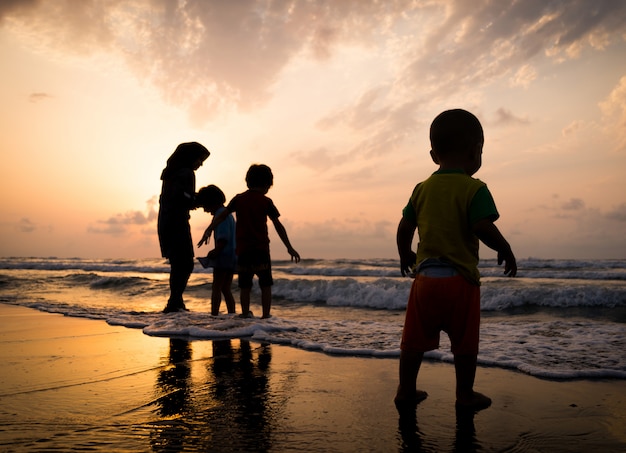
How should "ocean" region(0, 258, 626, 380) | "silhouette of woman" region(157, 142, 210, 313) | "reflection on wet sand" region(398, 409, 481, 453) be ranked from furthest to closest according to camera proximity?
"silhouette of woman" region(157, 142, 210, 313) < "ocean" region(0, 258, 626, 380) < "reflection on wet sand" region(398, 409, 481, 453)

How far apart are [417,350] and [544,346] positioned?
2.46 meters

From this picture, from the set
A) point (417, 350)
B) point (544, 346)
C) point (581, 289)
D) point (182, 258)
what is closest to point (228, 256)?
point (182, 258)

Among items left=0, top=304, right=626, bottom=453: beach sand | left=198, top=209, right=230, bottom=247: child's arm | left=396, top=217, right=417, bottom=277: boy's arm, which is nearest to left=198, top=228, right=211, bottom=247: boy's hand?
left=198, top=209, right=230, bottom=247: child's arm

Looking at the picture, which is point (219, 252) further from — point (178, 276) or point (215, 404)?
point (215, 404)

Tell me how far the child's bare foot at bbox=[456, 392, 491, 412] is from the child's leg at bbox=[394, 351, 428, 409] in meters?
0.21

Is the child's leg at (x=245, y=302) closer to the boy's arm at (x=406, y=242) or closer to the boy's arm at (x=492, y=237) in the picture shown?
the boy's arm at (x=406, y=242)

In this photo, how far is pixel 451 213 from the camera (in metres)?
2.51

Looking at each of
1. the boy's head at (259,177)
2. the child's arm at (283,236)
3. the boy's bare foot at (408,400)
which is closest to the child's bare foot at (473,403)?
the boy's bare foot at (408,400)

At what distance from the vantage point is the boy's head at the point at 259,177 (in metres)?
6.36

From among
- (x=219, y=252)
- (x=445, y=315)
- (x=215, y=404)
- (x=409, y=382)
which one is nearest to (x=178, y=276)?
(x=219, y=252)

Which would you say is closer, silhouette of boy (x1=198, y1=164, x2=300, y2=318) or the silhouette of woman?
silhouette of boy (x1=198, y1=164, x2=300, y2=318)

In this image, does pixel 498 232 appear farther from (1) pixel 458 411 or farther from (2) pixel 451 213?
(1) pixel 458 411

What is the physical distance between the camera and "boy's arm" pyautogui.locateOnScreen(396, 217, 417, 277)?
8.93ft

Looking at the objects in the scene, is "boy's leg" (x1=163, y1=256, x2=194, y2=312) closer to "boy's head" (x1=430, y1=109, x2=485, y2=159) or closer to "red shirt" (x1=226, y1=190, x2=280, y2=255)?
"red shirt" (x1=226, y1=190, x2=280, y2=255)
